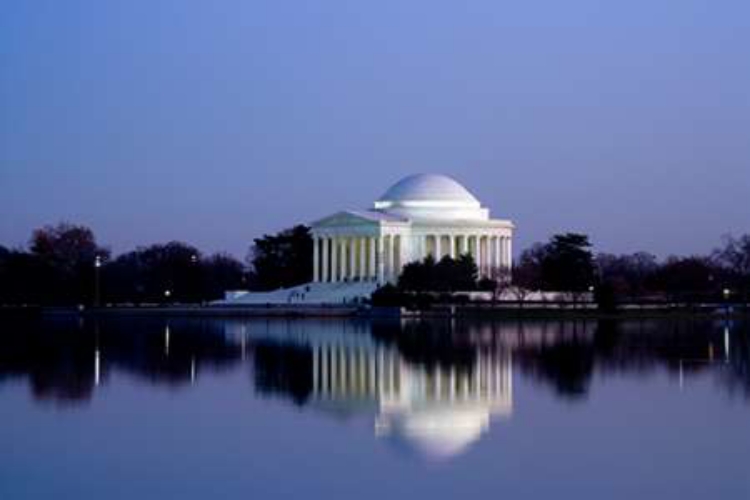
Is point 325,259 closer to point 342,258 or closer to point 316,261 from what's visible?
point 316,261

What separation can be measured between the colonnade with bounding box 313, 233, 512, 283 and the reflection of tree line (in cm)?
3971

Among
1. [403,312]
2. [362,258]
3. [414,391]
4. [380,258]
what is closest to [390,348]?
[414,391]

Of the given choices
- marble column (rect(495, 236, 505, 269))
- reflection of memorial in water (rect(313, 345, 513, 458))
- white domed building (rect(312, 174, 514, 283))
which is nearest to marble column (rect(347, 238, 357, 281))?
white domed building (rect(312, 174, 514, 283))

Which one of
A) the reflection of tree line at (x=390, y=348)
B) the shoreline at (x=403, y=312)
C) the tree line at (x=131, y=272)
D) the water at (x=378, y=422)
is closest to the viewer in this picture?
the water at (x=378, y=422)

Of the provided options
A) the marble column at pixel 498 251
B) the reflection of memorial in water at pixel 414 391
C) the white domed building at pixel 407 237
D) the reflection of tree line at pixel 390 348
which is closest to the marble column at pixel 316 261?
the white domed building at pixel 407 237

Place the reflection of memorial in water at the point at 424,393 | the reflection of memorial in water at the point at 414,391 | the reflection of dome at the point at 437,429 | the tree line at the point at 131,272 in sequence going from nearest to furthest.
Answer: the reflection of dome at the point at 437,429 → the reflection of memorial in water at the point at 424,393 → the reflection of memorial in water at the point at 414,391 → the tree line at the point at 131,272

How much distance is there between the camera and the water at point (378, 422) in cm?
1848

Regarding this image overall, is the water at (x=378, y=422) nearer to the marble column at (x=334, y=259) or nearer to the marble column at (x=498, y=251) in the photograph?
the marble column at (x=334, y=259)

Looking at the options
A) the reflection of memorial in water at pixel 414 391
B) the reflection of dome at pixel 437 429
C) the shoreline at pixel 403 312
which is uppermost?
the shoreline at pixel 403 312

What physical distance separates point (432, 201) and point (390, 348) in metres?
71.6

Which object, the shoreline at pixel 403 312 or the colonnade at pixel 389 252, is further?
the colonnade at pixel 389 252

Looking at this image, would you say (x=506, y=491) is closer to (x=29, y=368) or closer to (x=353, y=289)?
(x=29, y=368)

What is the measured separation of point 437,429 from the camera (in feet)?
77.5

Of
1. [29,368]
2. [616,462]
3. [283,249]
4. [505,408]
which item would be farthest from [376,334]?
[283,249]
